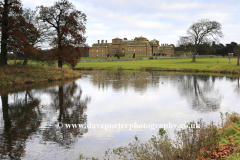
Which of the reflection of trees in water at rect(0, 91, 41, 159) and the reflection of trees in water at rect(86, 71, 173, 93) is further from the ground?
the reflection of trees in water at rect(86, 71, 173, 93)

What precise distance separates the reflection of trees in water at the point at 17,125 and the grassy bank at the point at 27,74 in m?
8.33

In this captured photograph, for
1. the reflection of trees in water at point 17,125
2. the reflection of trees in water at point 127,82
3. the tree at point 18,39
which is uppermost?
the tree at point 18,39

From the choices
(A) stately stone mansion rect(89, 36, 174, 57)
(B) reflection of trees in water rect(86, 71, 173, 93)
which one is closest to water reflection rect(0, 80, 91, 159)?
(B) reflection of trees in water rect(86, 71, 173, 93)

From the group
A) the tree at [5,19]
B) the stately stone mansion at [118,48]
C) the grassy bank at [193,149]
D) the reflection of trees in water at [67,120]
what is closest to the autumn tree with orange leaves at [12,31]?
the tree at [5,19]

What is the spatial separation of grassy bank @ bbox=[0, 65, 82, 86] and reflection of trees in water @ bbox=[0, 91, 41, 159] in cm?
833

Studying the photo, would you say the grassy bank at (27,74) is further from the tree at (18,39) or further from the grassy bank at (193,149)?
the grassy bank at (193,149)

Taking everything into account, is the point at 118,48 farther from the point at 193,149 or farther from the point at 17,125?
the point at 193,149

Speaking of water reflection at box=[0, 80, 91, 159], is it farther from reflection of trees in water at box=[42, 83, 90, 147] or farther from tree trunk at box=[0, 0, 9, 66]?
tree trunk at box=[0, 0, 9, 66]

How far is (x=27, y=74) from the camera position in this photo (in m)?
23.8

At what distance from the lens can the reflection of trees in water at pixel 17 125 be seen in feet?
21.0

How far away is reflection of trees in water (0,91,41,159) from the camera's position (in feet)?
21.0

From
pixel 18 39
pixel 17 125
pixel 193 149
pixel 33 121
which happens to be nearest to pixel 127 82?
pixel 18 39

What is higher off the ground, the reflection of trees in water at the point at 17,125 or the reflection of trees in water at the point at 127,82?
the reflection of trees in water at the point at 127,82

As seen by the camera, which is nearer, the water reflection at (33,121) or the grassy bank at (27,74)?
the water reflection at (33,121)
